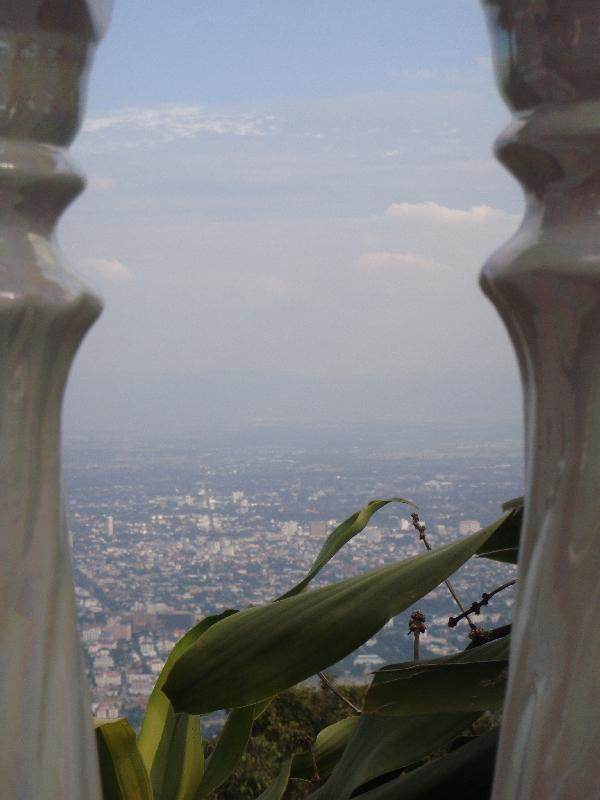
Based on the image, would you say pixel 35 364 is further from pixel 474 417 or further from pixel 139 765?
pixel 474 417

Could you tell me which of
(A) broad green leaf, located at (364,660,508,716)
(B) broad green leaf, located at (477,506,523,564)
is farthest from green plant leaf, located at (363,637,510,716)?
(B) broad green leaf, located at (477,506,523,564)

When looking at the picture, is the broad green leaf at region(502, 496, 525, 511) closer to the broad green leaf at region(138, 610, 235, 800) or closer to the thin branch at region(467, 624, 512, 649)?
the thin branch at region(467, 624, 512, 649)

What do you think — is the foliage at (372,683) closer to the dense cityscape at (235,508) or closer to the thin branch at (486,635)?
the thin branch at (486,635)

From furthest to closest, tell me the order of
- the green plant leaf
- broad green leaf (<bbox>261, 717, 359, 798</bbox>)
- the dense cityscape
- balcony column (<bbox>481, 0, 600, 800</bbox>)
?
the dense cityscape < broad green leaf (<bbox>261, 717, 359, 798</bbox>) < the green plant leaf < balcony column (<bbox>481, 0, 600, 800</bbox>)

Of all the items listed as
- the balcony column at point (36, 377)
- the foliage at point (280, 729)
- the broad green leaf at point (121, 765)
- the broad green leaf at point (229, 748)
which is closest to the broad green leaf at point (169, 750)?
the broad green leaf at point (229, 748)

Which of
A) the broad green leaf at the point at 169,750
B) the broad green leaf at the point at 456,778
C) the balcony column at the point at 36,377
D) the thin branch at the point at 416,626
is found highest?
the balcony column at the point at 36,377

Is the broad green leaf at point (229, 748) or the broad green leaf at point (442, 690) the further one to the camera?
the broad green leaf at point (229, 748)
